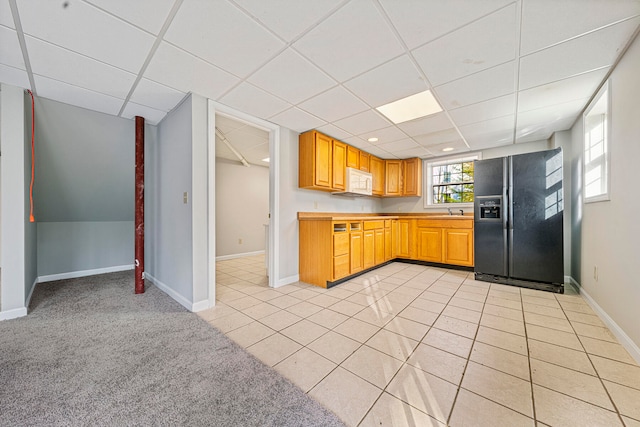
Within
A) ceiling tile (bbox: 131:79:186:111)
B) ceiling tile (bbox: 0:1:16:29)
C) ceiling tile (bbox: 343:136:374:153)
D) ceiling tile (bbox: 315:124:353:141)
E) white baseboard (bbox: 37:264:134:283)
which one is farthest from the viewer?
ceiling tile (bbox: 343:136:374:153)

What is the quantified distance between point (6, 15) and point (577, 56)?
406 centimetres

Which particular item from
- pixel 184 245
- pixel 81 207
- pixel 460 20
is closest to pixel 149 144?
pixel 81 207

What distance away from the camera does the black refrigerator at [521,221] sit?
314 centimetres

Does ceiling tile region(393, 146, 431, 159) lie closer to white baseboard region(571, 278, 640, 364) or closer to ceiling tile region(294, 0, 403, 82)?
ceiling tile region(294, 0, 403, 82)

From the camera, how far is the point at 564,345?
1837mm

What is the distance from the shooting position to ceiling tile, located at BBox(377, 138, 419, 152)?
13.5 ft

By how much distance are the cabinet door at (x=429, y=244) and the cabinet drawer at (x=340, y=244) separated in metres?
1.98

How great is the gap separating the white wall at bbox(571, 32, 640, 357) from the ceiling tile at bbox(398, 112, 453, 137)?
1.45 metres

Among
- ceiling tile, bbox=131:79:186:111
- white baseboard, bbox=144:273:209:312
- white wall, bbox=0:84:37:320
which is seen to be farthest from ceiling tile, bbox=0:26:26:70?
white baseboard, bbox=144:273:209:312

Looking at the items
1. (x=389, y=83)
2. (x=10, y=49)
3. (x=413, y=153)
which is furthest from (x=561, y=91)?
(x=10, y=49)

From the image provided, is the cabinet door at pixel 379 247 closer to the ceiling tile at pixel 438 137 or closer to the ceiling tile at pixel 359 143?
the ceiling tile at pixel 359 143

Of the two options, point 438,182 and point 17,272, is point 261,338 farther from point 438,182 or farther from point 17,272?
point 438,182

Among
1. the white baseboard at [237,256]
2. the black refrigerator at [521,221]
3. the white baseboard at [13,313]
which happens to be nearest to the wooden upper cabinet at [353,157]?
the black refrigerator at [521,221]

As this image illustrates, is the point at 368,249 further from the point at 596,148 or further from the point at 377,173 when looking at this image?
the point at 596,148
